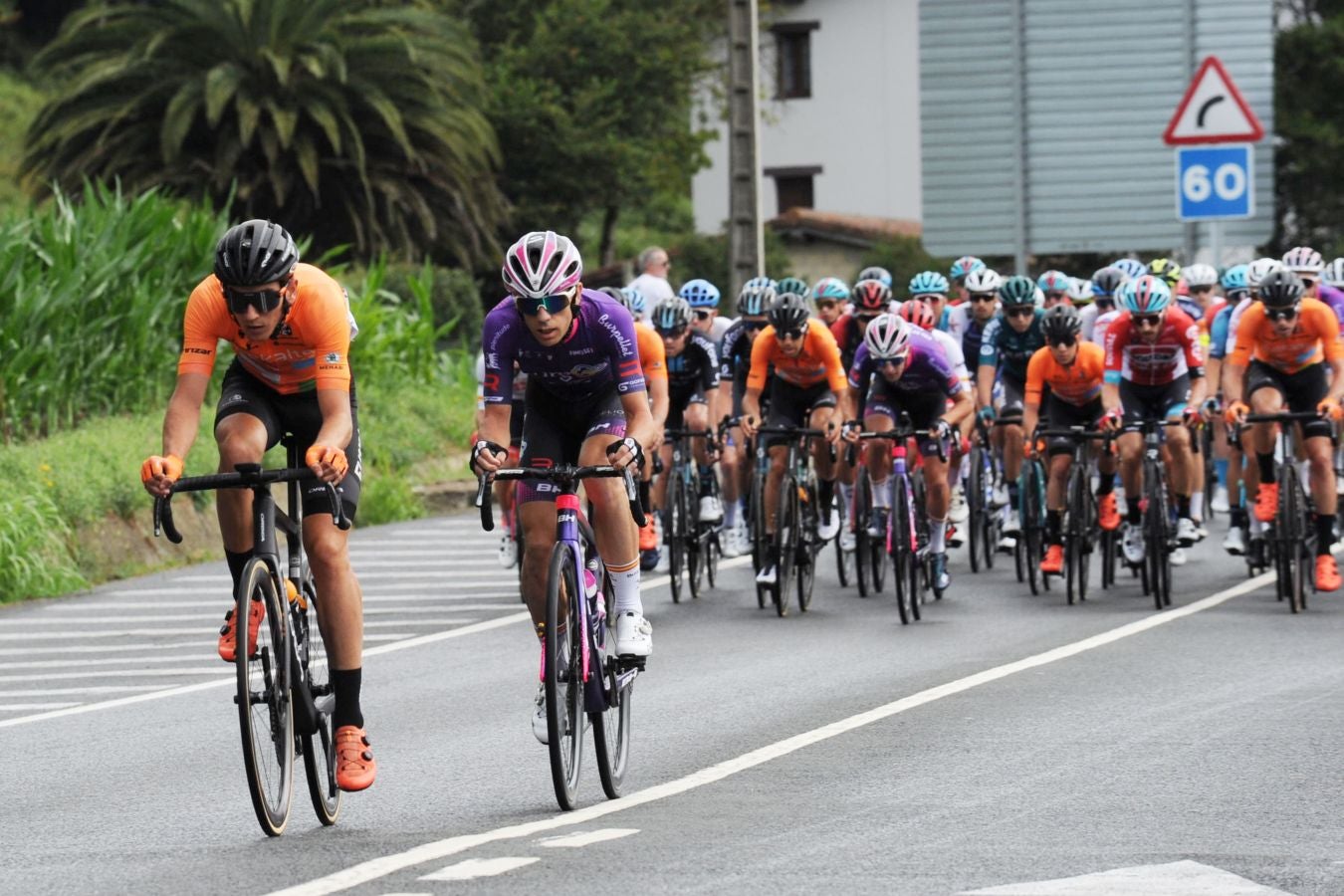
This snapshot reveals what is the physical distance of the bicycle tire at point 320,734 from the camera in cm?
831

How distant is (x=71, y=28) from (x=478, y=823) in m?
27.6

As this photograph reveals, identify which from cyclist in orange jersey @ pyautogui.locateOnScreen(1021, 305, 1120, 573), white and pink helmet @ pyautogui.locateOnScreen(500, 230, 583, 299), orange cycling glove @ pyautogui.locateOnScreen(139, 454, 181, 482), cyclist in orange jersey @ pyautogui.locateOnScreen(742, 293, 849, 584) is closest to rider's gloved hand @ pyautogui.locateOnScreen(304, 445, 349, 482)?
orange cycling glove @ pyautogui.locateOnScreen(139, 454, 181, 482)

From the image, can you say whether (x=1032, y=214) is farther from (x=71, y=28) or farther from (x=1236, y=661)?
Answer: (x=71, y=28)

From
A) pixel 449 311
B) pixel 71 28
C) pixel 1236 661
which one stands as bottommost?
pixel 1236 661

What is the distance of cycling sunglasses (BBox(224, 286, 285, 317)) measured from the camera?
26.7 ft

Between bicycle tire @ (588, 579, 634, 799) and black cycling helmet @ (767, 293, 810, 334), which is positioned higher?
black cycling helmet @ (767, 293, 810, 334)

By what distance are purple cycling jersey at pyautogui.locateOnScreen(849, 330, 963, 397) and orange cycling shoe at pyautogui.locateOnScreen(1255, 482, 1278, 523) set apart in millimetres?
2028

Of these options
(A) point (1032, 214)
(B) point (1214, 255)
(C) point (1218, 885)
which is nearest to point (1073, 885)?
(C) point (1218, 885)

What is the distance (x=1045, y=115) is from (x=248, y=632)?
60.0 ft

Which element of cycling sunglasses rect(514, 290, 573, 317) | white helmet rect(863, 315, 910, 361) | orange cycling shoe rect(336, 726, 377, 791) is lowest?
orange cycling shoe rect(336, 726, 377, 791)

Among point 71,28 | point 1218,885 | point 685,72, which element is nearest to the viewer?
point 1218,885

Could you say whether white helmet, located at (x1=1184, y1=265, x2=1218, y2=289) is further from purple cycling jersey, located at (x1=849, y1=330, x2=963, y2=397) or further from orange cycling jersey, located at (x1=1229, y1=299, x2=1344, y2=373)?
purple cycling jersey, located at (x1=849, y1=330, x2=963, y2=397)

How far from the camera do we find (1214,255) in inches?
829

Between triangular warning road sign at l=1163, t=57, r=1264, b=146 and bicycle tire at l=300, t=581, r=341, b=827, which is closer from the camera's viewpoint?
bicycle tire at l=300, t=581, r=341, b=827
